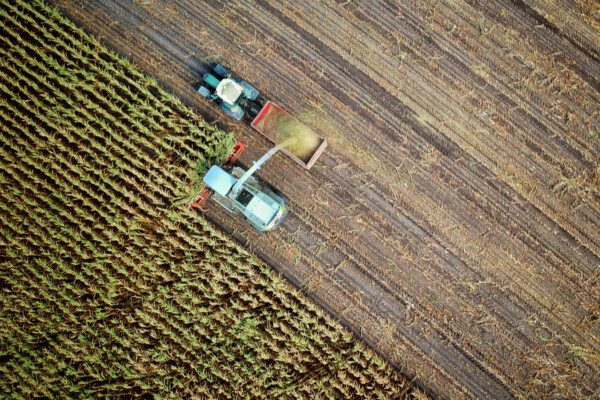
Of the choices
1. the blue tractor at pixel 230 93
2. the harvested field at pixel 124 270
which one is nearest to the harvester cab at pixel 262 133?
the blue tractor at pixel 230 93

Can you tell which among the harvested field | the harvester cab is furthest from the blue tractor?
the harvested field

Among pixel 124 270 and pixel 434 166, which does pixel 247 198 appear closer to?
pixel 124 270

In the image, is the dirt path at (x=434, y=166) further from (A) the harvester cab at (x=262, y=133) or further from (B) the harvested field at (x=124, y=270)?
(B) the harvested field at (x=124, y=270)

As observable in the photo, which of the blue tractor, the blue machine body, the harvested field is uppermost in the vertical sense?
the blue tractor

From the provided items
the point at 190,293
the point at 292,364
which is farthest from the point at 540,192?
the point at 190,293

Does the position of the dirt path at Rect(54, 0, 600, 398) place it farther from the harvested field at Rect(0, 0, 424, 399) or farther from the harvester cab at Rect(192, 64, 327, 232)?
the harvested field at Rect(0, 0, 424, 399)

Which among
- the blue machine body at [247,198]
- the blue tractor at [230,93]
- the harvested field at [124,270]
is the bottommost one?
the harvested field at [124,270]
